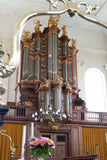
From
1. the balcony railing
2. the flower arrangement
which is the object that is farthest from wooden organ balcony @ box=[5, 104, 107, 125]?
the flower arrangement

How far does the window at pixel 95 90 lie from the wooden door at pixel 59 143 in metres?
3.25

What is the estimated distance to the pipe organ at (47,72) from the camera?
11023 millimetres

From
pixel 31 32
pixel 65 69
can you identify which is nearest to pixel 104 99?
pixel 65 69

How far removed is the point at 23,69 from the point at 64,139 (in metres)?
3.94

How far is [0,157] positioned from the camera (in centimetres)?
988

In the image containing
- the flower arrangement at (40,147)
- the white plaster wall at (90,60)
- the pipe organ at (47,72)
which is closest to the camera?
the flower arrangement at (40,147)

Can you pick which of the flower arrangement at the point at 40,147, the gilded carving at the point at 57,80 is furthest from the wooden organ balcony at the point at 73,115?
the flower arrangement at the point at 40,147

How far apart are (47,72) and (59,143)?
3459 millimetres

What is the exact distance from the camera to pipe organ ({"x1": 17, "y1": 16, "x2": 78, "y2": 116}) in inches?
434

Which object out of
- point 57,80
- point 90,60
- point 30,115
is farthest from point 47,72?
point 90,60

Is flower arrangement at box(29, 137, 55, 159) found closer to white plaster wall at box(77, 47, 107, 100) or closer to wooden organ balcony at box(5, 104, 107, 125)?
wooden organ balcony at box(5, 104, 107, 125)

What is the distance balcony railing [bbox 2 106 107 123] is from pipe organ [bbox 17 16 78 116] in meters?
0.46

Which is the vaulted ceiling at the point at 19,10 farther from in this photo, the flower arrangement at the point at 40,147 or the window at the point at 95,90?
the flower arrangement at the point at 40,147

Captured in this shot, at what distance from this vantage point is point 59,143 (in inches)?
426
